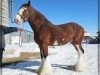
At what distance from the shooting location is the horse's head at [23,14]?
981cm

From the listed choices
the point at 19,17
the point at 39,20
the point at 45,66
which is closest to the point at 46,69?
the point at 45,66

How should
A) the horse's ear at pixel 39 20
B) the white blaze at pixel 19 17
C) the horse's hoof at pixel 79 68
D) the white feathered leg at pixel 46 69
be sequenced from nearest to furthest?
1. the white blaze at pixel 19 17
2. the white feathered leg at pixel 46 69
3. the horse's ear at pixel 39 20
4. the horse's hoof at pixel 79 68

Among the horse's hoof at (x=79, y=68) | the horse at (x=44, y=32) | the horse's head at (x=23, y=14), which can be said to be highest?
the horse's head at (x=23, y=14)

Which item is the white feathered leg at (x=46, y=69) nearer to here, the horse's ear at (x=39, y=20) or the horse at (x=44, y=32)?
the horse at (x=44, y=32)

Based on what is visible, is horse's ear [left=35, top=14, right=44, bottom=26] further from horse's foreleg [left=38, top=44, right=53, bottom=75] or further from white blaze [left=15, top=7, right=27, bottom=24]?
horse's foreleg [left=38, top=44, right=53, bottom=75]

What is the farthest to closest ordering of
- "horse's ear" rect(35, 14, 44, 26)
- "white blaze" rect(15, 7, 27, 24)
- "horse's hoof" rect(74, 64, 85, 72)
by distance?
"horse's hoof" rect(74, 64, 85, 72) → "horse's ear" rect(35, 14, 44, 26) → "white blaze" rect(15, 7, 27, 24)

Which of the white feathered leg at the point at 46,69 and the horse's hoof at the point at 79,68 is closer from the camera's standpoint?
the white feathered leg at the point at 46,69

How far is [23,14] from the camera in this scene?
9.97m

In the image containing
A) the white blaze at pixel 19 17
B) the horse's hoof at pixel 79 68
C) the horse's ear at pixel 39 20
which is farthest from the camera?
the horse's hoof at pixel 79 68

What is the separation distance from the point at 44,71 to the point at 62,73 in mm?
733

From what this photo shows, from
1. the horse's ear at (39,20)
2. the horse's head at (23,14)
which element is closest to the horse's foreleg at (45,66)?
the horse's ear at (39,20)

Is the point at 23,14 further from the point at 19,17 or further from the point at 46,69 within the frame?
the point at 46,69

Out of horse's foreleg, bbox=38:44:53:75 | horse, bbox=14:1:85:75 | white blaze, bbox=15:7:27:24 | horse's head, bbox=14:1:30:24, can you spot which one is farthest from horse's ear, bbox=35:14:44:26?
horse's foreleg, bbox=38:44:53:75

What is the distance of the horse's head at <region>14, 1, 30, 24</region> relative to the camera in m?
9.81
